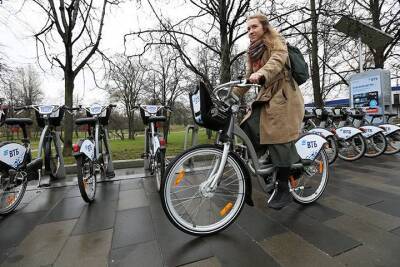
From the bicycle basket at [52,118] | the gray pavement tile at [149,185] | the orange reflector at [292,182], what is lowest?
the gray pavement tile at [149,185]

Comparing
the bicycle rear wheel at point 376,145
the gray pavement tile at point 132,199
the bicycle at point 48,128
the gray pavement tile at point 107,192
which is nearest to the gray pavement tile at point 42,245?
the gray pavement tile at point 132,199

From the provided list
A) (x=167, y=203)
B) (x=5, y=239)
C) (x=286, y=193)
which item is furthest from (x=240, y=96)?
(x=5, y=239)

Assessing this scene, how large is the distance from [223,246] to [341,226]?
1155 millimetres

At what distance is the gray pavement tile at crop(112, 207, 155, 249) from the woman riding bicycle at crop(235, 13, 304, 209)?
1.25 metres

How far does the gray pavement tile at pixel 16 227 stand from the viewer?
2174 millimetres

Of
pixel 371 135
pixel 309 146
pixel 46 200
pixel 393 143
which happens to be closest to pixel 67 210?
pixel 46 200

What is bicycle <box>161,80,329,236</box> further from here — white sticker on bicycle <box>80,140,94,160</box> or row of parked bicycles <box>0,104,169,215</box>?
white sticker on bicycle <box>80,140,94,160</box>

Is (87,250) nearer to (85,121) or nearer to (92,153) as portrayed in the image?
(92,153)

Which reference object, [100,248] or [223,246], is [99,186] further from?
[223,246]

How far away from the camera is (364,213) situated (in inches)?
95.8

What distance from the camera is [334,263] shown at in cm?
164

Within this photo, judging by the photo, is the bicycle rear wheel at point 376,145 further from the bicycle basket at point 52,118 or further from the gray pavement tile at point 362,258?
the bicycle basket at point 52,118

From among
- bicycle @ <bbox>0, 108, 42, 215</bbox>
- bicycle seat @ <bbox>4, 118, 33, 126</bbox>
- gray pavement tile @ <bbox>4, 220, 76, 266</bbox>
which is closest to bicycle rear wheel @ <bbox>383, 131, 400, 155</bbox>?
gray pavement tile @ <bbox>4, 220, 76, 266</bbox>

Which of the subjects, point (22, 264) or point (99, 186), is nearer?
point (22, 264)
